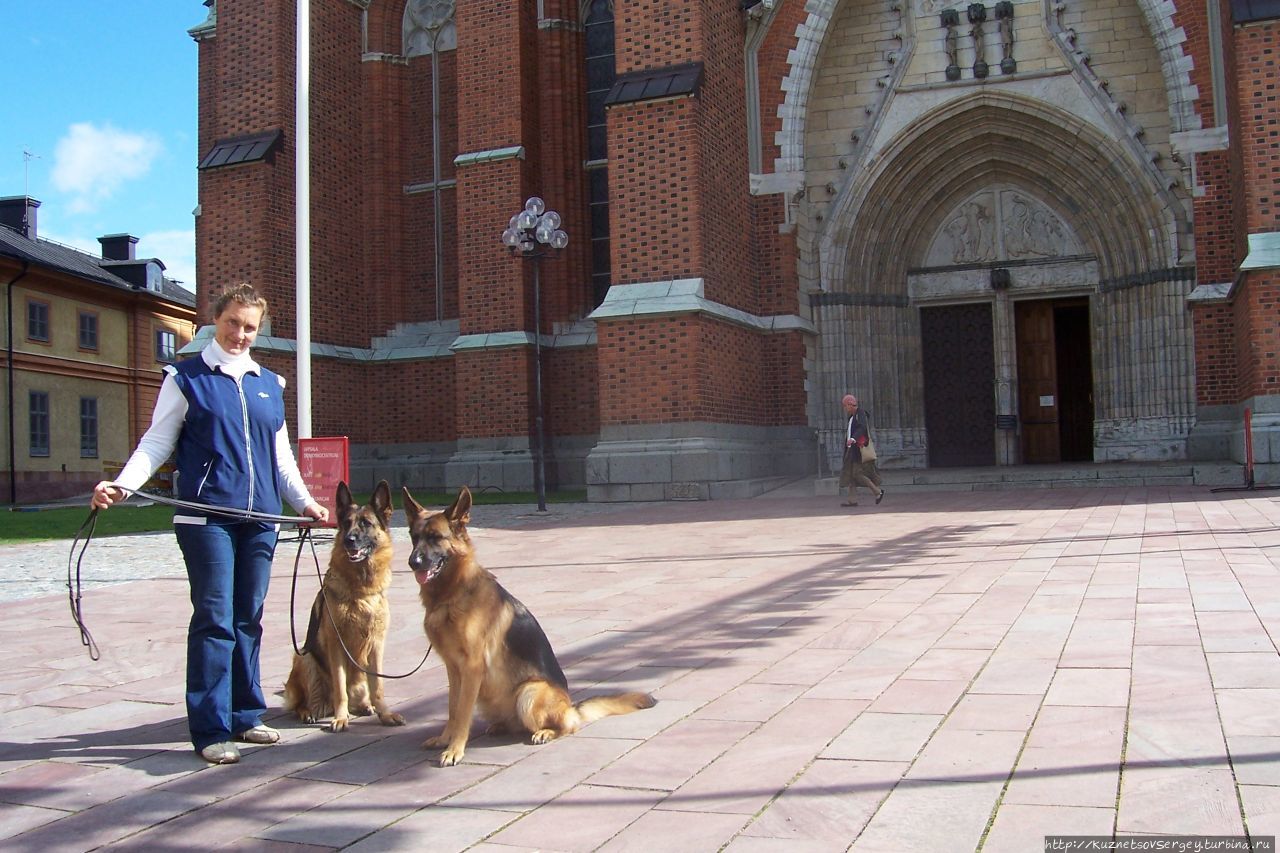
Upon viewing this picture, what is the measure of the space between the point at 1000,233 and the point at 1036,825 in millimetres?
18585

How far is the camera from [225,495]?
4.29m

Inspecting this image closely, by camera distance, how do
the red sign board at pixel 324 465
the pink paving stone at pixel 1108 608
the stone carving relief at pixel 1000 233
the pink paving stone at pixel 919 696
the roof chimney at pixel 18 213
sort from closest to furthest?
1. the pink paving stone at pixel 919 696
2. the pink paving stone at pixel 1108 608
3. the red sign board at pixel 324 465
4. the stone carving relief at pixel 1000 233
5. the roof chimney at pixel 18 213

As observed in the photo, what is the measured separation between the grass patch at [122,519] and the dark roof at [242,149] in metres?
6.05

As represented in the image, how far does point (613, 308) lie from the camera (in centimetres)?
1675

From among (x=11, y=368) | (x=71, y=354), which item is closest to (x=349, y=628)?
(x=11, y=368)

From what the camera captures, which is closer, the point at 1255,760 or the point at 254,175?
the point at 1255,760

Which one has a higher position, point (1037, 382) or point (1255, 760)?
point (1037, 382)

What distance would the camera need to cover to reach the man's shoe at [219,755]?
4.06 meters

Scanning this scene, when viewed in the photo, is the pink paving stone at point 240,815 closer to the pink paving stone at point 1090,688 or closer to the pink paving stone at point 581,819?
the pink paving stone at point 581,819

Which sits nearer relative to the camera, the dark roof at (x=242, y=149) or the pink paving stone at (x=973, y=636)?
the pink paving stone at (x=973, y=636)

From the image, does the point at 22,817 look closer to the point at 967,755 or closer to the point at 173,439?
the point at 173,439

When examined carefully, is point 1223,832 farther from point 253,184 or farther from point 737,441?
point 253,184

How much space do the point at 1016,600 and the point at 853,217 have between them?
14.0 m

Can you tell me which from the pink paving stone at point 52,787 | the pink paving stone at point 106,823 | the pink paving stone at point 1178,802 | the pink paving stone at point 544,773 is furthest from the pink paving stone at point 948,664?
the pink paving stone at point 52,787
